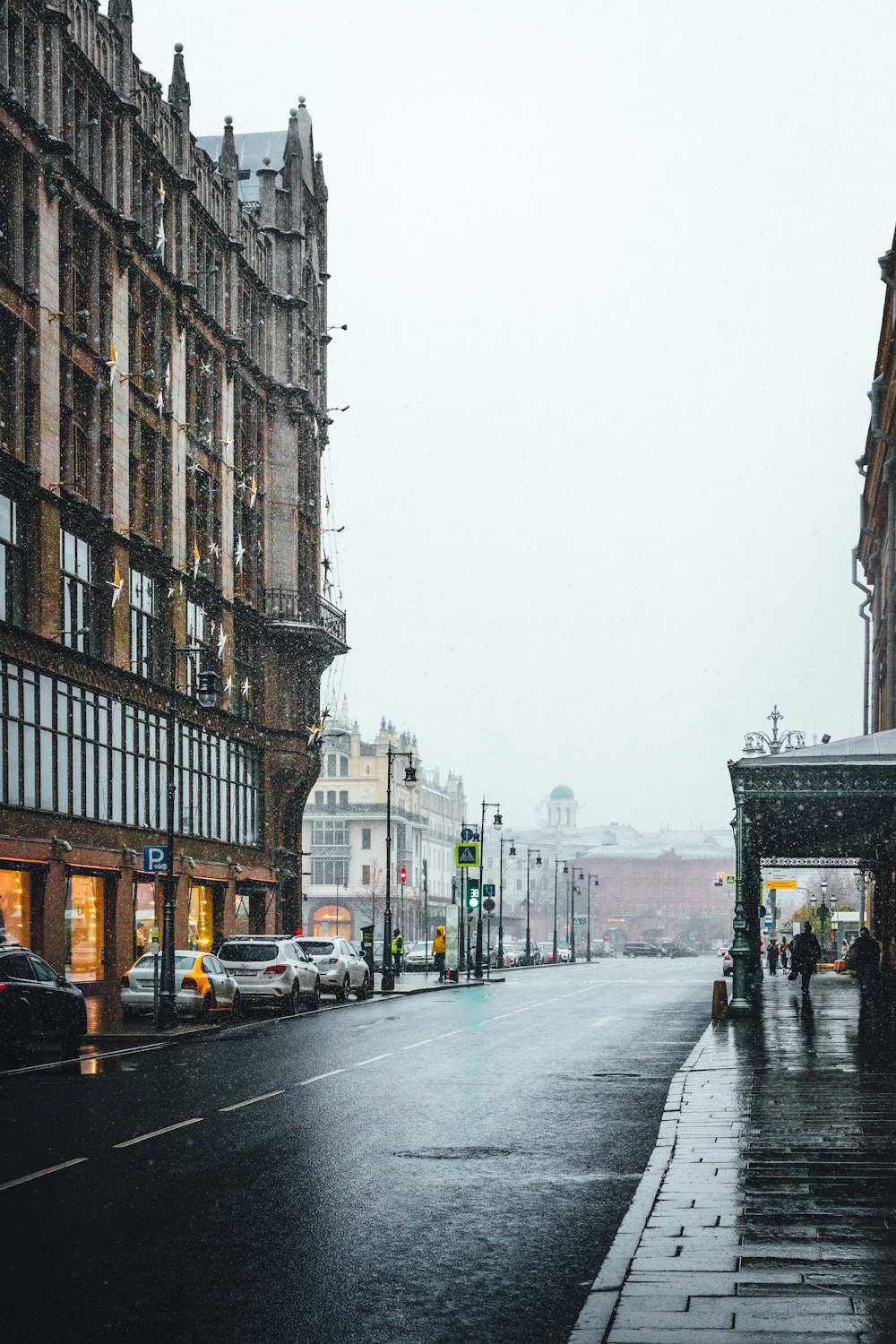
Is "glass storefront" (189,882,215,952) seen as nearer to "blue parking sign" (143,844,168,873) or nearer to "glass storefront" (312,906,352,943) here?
"blue parking sign" (143,844,168,873)

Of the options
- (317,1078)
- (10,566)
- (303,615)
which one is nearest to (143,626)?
(10,566)

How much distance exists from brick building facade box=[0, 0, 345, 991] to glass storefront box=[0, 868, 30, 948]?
8 cm

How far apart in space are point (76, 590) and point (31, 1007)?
20174mm

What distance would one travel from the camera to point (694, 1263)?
8805mm

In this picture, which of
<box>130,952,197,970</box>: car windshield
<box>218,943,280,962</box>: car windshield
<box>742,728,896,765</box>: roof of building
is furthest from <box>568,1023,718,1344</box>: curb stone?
<box>218,943,280,962</box>: car windshield

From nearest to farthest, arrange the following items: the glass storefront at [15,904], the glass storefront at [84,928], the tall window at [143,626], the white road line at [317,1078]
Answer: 1. the white road line at [317,1078]
2. the glass storefront at [15,904]
3. the glass storefront at [84,928]
4. the tall window at [143,626]

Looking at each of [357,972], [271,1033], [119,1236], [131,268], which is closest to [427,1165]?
[119,1236]

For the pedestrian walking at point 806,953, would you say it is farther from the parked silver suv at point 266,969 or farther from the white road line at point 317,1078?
the white road line at point 317,1078

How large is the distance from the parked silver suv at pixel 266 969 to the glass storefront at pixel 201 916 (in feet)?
48.8

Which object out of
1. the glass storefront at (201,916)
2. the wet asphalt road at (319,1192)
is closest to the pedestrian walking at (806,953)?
the wet asphalt road at (319,1192)

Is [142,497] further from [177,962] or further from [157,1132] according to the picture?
[157,1132]

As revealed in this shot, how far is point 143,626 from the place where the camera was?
4869 cm

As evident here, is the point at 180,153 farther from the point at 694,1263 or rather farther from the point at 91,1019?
the point at 694,1263

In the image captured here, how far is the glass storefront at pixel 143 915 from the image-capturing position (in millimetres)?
47000
